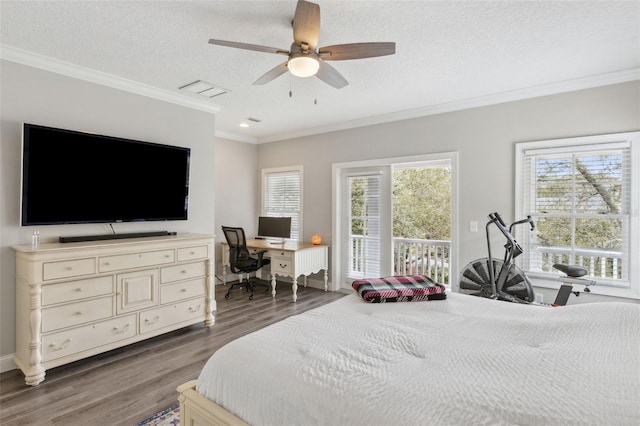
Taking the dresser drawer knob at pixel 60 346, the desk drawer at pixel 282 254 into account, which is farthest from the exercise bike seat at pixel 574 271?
the dresser drawer knob at pixel 60 346

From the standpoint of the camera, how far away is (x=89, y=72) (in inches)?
122

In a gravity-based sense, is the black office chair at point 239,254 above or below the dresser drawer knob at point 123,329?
above

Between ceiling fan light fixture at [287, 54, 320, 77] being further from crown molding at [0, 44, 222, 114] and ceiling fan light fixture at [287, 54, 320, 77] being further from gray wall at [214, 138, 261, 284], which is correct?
gray wall at [214, 138, 261, 284]

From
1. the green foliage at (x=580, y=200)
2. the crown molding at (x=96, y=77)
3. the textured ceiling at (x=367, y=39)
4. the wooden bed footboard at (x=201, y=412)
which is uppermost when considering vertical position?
the textured ceiling at (x=367, y=39)

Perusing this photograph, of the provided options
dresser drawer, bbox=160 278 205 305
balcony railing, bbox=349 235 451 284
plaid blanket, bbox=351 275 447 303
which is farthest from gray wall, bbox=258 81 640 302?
dresser drawer, bbox=160 278 205 305

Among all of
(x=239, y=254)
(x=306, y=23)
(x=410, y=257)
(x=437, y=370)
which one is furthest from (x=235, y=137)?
(x=437, y=370)

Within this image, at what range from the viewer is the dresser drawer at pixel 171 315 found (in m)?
3.11

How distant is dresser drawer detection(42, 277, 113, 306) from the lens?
99.6 inches

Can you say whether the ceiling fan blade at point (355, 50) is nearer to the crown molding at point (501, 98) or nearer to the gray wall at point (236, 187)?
the crown molding at point (501, 98)

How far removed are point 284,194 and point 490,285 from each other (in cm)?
371

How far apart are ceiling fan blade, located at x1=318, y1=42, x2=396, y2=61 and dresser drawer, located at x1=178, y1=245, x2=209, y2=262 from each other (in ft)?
7.66

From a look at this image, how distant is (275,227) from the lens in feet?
18.3

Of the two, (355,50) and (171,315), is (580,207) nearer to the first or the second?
(355,50)

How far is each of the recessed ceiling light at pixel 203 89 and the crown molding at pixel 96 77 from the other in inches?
9.3
